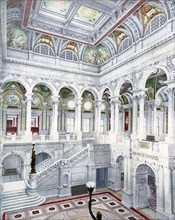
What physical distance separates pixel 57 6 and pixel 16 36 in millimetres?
5539

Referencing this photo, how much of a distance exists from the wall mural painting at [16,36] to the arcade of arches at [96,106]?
8 centimetres

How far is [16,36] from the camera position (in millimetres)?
16453

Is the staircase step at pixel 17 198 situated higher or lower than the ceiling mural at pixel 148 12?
lower

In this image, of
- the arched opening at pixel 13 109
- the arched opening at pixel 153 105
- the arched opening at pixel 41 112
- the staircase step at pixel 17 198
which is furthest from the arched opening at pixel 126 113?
the staircase step at pixel 17 198

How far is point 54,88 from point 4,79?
4831 millimetres

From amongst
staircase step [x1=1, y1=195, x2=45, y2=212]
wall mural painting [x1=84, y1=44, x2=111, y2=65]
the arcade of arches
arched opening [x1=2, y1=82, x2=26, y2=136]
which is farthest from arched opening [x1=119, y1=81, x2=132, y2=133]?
staircase step [x1=1, y1=195, x2=45, y2=212]

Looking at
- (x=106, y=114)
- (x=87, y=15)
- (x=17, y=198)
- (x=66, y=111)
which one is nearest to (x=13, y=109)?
(x=66, y=111)

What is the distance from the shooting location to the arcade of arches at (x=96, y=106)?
40.5 feet

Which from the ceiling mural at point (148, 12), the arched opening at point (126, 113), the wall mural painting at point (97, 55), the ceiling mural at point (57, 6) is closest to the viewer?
the ceiling mural at point (57, 6)

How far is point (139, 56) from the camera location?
48.9 ft

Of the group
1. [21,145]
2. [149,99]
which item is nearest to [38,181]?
[21,145]

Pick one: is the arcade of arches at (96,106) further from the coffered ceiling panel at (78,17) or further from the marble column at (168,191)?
the coffered ceiling panel at (78,17)

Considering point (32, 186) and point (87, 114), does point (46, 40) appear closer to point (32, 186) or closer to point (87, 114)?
point (87, 114)

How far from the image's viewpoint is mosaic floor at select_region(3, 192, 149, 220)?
11.8 meters
